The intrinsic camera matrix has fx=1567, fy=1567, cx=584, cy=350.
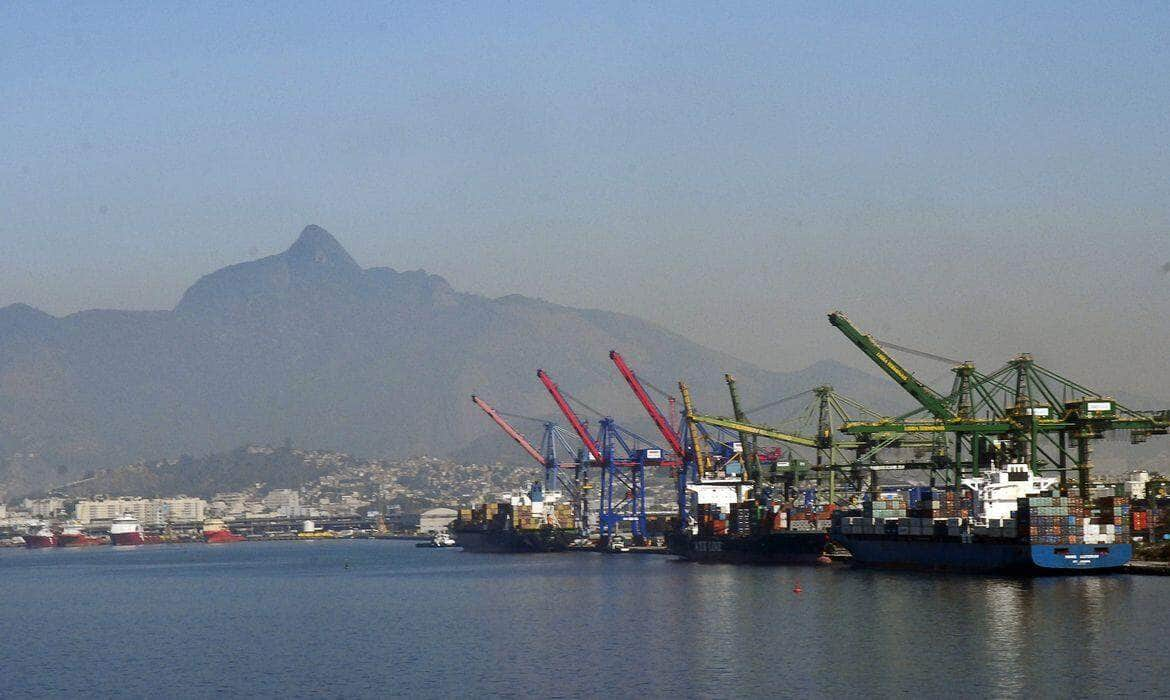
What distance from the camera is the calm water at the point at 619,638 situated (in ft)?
202

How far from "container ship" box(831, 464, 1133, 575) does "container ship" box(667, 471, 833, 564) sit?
30.0 feet

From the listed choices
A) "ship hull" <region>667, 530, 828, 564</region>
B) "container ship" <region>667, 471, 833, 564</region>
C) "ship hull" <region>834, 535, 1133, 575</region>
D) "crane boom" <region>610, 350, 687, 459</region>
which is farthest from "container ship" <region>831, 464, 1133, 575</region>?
"crane boom" <region>610, 350, 687, 459</region>

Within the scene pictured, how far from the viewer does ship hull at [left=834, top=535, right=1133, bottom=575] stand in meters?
101

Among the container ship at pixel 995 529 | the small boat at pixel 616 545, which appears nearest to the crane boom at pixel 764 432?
the container ship at pixel 995 529

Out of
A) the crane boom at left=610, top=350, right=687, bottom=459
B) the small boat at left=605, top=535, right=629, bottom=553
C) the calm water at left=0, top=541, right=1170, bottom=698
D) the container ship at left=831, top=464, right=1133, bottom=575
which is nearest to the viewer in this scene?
the calm water at left=0, top=541, right=1170, bottom=698

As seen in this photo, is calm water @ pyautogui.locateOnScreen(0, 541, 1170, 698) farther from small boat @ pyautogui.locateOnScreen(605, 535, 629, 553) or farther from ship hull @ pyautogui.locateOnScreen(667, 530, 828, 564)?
small boat @ pyautogui.locateOnScreen(605, 535, 629, 553)

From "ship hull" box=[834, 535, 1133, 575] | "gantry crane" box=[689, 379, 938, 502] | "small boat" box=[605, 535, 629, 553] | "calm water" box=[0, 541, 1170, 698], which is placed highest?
"gantry crane" box=[689, 379, 938, 502]

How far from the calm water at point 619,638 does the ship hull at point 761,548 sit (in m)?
9.15

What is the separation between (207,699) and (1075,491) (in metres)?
64.9

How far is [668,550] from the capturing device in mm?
175000

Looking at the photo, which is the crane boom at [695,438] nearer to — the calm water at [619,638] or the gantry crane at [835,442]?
the gantry crane at [835,442]

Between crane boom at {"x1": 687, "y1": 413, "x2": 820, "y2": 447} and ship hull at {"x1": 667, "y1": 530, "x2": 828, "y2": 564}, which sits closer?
ship hull at {"x1": 667, "y1": 530, "x2": 828, "y2": 564}

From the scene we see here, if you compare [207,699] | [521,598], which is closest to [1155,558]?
[521,598]

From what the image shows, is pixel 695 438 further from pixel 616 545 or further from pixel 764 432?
pixel 764 432
